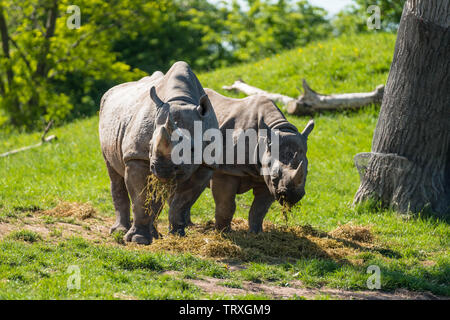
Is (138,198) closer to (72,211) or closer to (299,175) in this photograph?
(299,175)

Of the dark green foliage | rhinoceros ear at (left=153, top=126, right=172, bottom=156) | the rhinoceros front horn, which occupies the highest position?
rhinoceros ear at (left=153, top=126, right=172, bottom=156)

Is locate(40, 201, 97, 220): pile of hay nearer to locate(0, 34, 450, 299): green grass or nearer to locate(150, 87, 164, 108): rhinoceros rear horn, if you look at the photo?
locate(0, 34, 450, 299): green grass

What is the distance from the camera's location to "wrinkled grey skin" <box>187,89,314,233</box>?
8.68 meters

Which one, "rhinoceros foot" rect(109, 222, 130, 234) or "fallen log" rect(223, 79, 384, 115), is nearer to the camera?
"rhinoceros foot" rect(109, 222, 130, 234)

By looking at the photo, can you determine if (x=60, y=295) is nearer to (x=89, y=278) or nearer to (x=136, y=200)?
(x=89, y=278)

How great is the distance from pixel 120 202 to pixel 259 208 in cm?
208

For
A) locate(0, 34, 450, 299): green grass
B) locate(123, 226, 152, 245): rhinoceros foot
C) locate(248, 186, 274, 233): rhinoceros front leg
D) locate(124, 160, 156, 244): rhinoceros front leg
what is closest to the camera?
locate(0, 34, 450, 299): green grass

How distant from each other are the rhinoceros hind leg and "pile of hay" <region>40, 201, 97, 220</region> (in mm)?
1926

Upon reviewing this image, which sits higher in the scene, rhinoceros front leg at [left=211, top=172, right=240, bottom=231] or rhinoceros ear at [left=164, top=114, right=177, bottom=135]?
rhinoceros ear at [left=164, top=114, right=177, bottom=135]

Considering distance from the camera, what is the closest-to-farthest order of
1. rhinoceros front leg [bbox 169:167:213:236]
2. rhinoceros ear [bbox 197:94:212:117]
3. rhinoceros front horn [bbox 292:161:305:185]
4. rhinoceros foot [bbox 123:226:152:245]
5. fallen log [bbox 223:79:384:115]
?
rhinoceros front horn [bbox 292:161:305:185] < rhinoceros ear [bbox 197:94:212:117] < rhinoceros front leg [bbox 169:167:213:236] < rhinoceros foot [bbox 123:226:152:245] < fallen log [bbox 223:79:384:115]

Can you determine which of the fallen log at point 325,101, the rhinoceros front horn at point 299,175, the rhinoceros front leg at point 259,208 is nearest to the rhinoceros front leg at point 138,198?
the rhinoceros front leg at point 259,208

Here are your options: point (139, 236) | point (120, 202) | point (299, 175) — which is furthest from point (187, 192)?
point (120, 202)

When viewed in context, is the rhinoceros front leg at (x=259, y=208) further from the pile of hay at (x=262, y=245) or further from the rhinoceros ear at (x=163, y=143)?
the rhinoceros ear at (x=163, y=143)

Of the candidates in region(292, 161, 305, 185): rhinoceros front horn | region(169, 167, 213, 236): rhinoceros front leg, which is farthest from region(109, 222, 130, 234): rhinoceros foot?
region(292, 161, 305, 185): rhinoceros front horn
